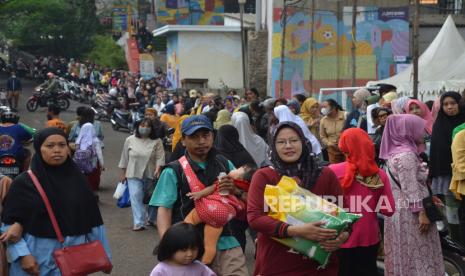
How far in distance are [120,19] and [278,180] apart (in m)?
54.2

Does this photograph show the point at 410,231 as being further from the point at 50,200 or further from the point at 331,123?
the point at 331,123

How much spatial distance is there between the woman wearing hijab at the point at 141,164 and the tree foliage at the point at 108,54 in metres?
41.9

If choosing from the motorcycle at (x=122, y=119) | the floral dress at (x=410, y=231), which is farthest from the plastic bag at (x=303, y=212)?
the motorcycle at (x=122, y=119)

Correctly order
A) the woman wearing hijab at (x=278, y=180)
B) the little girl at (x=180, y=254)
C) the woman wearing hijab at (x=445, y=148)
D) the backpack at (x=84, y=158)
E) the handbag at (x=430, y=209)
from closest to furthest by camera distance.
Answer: the woman wearing hijab at (x=278, y=180) → the little girl at (x=180, y=254) → the handbag at (x=430, y=209) → the woman wearing hijab at (x=445, y=148) → the backpack at (x=84, y=158)

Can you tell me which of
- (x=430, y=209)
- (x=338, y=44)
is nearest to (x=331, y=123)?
(x=430, y=209)

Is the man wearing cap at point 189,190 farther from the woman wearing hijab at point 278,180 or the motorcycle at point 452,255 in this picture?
the motorcycle at point 452,255

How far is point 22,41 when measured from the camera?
193ft

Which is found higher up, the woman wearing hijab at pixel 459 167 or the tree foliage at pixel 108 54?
the tree foliage at pixel 108 54

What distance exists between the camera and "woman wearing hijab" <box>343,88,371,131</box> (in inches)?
486

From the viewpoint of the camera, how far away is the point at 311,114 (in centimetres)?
1467

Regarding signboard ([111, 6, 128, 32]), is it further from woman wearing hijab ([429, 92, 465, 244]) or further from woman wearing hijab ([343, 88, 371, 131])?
woman wearing hijab ([429, 92, 465, 244])

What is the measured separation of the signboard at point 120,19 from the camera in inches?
2260

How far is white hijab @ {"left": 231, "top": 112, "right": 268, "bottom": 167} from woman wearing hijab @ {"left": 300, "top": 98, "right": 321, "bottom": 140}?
3687mm

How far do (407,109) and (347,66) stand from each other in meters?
23.6
